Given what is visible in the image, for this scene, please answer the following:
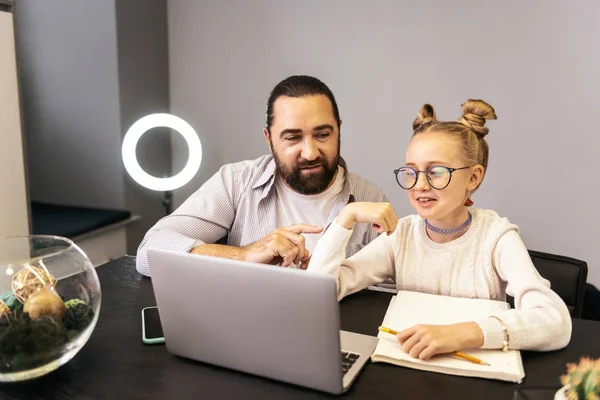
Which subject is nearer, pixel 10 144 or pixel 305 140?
pixel 305 140

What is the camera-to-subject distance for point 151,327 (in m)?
1.08

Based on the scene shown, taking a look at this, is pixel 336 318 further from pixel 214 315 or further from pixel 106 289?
pixel 106 289

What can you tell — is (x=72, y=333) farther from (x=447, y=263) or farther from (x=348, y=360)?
(x=447, y=263)

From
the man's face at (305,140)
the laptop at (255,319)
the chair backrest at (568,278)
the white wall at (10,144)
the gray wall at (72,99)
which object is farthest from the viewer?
the gray wall at (72,99)

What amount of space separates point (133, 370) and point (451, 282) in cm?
71

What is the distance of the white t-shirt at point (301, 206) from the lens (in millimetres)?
1771

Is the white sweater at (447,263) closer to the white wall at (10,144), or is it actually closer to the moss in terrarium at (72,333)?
the moss in terrarium at (72,333)

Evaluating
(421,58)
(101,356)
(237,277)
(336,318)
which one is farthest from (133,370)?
(421,58)

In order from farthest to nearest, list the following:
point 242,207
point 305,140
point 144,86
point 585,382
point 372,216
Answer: point 144,86 → point 242,207 → point 305,140 → point 372,216 → point 585,382

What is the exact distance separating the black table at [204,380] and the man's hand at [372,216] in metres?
0.25

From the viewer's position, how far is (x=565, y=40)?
2.37 metres

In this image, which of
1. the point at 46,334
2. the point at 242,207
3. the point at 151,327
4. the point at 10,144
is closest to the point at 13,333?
the point at 46,334

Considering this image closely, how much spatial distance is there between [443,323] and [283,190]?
34.0 inches

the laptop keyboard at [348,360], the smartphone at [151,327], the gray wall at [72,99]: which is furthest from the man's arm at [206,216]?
the gray wall at [72,99]
